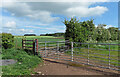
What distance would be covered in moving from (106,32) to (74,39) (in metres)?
8.20

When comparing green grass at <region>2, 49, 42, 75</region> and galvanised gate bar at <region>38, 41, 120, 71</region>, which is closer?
green grass at <region>2, 49, 42, 75</region>

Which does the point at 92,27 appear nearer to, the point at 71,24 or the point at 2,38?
the point at 71,24

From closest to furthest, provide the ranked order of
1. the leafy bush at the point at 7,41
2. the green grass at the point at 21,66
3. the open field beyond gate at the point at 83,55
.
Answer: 1. the green grass at the point at 21,66
2. the open field beyond gate at the point at 83,55
3. the leafy bush at the point at 7,41

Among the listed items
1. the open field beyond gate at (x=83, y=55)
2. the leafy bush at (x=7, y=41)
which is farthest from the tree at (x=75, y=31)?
the leafy bush at (x=7, y=41)

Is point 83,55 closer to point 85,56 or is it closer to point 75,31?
point 85,56

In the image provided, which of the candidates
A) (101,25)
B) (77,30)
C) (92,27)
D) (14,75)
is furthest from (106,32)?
(14,75)

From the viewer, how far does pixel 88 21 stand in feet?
31.6

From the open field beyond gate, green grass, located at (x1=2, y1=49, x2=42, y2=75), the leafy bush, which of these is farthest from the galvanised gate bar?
the leafy bush

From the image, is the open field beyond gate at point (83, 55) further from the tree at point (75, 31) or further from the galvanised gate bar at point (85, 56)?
the tree at point (75, 31)

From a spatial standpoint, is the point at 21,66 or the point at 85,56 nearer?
the point at 21,66

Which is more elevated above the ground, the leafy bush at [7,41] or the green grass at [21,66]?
the leafy bush at [7,41]

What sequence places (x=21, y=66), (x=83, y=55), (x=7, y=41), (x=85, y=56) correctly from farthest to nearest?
(x=7, y=41)
(x=85, y=56)
(x=83, y=55)
(x=21, y=66)

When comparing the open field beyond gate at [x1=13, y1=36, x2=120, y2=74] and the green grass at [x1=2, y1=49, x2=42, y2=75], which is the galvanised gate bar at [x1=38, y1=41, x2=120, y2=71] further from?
the green grass at [x1=2, y1=49, x2=42, y2=75]

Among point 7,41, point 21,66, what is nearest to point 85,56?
point 21,66
